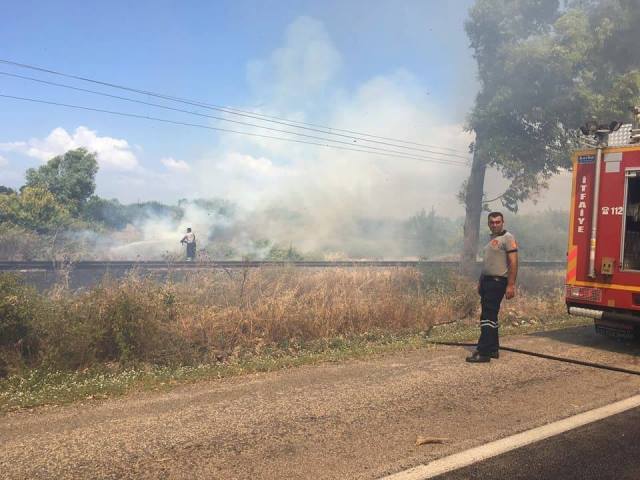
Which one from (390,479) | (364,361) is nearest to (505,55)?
(364,361)

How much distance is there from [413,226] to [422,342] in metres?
26.6

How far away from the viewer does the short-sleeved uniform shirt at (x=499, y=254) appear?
6020 millimetres

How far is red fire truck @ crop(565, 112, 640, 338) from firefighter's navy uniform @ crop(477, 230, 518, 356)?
127 centimetres

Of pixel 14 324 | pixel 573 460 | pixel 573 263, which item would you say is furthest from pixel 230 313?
pixel 573 460

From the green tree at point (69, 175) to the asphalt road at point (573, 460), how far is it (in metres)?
23.0

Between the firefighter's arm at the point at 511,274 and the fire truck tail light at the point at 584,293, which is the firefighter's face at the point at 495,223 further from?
the fire truck tail light at the point at 584,293

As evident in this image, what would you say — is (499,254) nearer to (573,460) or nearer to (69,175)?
(573,460)

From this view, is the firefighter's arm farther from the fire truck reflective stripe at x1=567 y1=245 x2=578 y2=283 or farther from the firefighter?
the fire truck reflective stripe at x1=567 y1=245 x2=578 y2=283

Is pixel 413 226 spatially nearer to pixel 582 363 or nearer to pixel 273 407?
→ pixel 582 363

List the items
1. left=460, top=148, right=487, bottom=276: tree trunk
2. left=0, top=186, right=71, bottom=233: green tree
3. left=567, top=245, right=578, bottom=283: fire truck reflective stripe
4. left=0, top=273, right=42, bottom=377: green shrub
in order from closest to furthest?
left=0, top=273, right=42, bottom=377: green shrub → left=567, top=245, right=578, bottom=283: fire truck reflective stripe → left=460, top=148, right=487, bottom=276: tree trunk → left=0, top=186, right=71, bottom=233: green tree

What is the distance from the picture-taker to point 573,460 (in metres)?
3.32

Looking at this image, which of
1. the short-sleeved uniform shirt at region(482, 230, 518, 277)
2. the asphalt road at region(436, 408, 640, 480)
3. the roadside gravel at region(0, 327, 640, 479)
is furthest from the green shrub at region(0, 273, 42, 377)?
the short-sleeved uniform shirt at region(482, 230, 518, 277)

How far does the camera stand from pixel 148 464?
3.17m

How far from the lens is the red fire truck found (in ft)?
20.4
